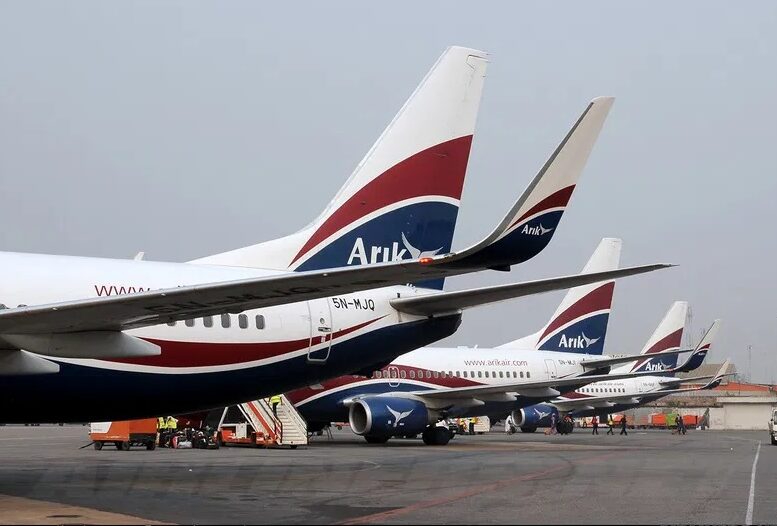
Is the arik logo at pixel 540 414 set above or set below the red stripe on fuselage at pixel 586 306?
below

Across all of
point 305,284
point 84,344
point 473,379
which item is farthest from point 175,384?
point 473,379

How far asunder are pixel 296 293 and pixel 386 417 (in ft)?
68.5

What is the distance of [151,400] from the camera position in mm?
15914

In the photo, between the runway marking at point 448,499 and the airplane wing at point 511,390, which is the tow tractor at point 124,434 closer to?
the airplane wing at point 511,390

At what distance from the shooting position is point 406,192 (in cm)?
1909

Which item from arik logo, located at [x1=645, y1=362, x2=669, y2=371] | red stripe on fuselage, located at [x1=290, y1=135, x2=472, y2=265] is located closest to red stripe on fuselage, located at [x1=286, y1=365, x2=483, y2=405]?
red stripe on fuselage, located at [x1=290, y1=135, x2=472, y2=265]

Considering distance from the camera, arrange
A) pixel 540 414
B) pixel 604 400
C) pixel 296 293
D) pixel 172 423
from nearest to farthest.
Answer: pixel 296 293
pixel 172 423
pixel 540 414
pixel 604 400

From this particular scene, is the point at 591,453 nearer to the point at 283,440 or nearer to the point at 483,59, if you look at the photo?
the point at 283,440

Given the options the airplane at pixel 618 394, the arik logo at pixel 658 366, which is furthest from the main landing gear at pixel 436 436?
the arik logo at pixel 658 366

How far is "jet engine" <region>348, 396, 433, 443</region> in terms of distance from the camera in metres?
32.8

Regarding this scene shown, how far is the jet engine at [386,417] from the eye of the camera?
32750 mm

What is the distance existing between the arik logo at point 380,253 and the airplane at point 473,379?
1074 centimetres

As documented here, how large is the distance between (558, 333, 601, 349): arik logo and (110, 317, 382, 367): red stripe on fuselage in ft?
91.3

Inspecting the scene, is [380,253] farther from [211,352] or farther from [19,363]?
[19,363]
